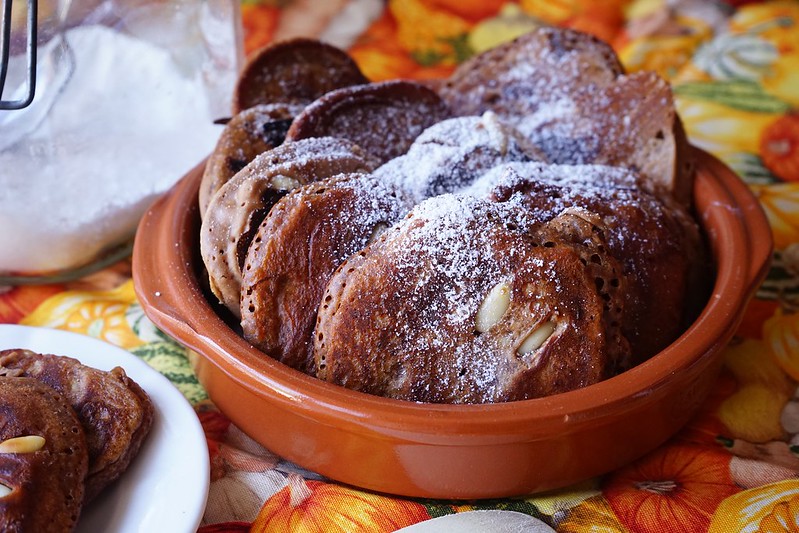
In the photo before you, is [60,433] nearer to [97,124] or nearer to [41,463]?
[41,463]

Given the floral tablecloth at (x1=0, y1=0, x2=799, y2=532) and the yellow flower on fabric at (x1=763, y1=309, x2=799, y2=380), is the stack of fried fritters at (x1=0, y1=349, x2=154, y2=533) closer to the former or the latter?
the floral tablecloth at (x1=0, y1=0, x2=799, y2=532)

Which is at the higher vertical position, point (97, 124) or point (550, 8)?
point (97, 124)

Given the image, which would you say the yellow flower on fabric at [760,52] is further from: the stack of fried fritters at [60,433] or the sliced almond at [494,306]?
the stack of fried fritters at [60,433]

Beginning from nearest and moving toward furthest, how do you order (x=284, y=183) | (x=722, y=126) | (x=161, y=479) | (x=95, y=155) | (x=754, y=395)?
1. (x=161, y=479)
2. (x=284, y=183)
3. (x=754, y=395)
4. (x=95, y=155)
5. (x=722, y=126)

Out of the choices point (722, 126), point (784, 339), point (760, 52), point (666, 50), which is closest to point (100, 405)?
point (784, 339)

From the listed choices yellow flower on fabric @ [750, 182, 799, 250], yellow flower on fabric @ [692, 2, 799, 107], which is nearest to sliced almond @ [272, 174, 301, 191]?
yellow flower on fabric @ [750, 182, 799, 250]

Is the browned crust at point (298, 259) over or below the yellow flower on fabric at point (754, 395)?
over

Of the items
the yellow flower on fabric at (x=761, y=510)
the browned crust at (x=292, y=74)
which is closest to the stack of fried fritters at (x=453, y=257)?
the browned crust at (x=292, y=74)
